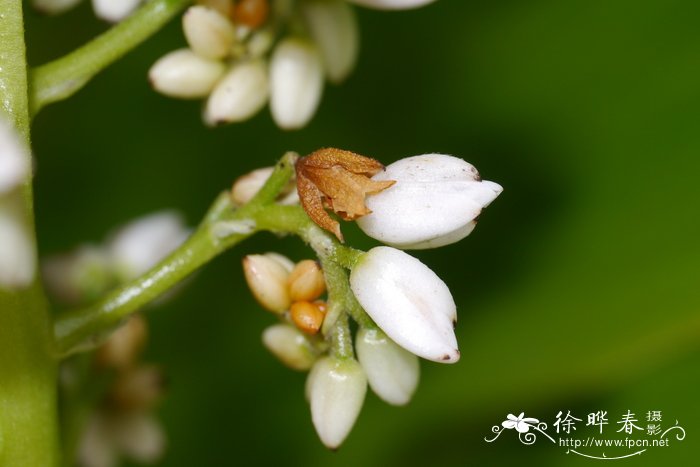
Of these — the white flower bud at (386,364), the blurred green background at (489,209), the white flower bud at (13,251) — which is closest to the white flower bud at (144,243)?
the blurred green background at (489,209)

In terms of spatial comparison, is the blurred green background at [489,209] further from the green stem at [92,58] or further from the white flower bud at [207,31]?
the green stem at [92,58]

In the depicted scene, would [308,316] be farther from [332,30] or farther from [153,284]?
[332,30]

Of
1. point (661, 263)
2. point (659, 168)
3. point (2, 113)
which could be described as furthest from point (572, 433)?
point (2, 113)

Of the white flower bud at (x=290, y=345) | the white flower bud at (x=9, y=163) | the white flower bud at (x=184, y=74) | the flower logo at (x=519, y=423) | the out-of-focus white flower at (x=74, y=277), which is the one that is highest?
the white flower bud at (x=9, y=163)

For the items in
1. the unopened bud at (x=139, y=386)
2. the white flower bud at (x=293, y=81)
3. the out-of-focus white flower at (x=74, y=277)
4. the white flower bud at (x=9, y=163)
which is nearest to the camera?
the white flower bud at (x=9, y=163)

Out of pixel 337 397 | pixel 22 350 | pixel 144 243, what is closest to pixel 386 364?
pixel 337 397

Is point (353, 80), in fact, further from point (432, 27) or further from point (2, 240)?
point (2, 240)
